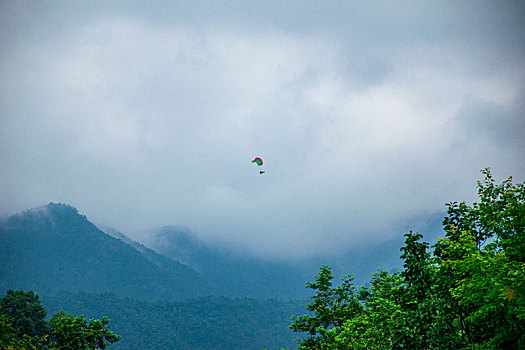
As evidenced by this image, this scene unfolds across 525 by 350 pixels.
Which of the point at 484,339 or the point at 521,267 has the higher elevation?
the point at 521,267

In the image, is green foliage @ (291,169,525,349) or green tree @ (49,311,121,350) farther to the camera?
green tree @ (49,311,121,350)

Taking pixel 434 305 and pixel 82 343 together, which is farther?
pixel 82 343

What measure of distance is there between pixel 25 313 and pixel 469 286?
247ft

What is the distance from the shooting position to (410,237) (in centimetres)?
1992

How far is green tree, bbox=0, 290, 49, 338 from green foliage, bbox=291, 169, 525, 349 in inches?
2661

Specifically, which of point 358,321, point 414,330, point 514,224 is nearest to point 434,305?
point 414,330

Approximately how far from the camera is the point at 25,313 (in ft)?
227

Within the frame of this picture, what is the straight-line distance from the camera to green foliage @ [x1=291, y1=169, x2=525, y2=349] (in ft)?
52.9

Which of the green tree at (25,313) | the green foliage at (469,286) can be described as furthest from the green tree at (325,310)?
the green tree at (25,313)

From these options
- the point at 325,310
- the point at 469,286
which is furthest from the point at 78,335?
the point at 469,286

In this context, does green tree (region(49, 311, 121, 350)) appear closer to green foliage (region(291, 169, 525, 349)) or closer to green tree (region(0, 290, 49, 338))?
green foliage (region(291, 169, 525, 349))

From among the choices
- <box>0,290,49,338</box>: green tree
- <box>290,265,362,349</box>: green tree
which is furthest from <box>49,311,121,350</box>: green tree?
<box>0,290,49,338</box>: green tree

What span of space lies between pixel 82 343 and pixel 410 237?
117 feet

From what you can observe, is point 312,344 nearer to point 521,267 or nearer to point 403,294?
point 403,294
